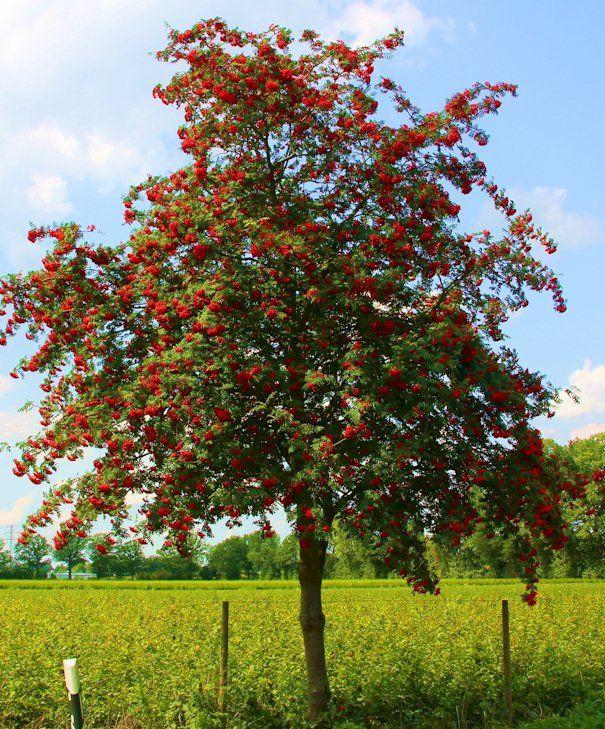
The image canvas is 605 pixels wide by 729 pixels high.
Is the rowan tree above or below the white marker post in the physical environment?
above

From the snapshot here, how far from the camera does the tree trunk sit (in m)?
12.5

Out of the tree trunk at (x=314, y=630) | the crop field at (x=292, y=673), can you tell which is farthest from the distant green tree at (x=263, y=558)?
the tree trunk at (x=314, y=630)

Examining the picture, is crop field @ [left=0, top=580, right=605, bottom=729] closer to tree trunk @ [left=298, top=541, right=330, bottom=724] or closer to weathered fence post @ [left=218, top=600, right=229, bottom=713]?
weathered fence post @ [left=218, top=600, right=229, bottom=713]

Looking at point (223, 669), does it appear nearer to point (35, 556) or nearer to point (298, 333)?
point (298, 333)

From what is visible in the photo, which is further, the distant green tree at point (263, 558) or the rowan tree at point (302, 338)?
the distant green tree at point (263, 558)

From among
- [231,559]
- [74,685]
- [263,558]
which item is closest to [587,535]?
[263,558]

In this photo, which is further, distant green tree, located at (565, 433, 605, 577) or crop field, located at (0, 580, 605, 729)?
distant green tree, located at (565, 433, 605, 577)

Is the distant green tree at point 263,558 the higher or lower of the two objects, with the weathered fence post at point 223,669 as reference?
lower

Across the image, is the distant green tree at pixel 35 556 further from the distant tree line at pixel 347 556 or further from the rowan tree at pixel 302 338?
the rowan tree at pixel 302 338

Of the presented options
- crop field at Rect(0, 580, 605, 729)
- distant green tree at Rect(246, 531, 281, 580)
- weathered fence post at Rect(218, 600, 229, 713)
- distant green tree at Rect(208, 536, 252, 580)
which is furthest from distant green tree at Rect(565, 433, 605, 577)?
weathered fence post at Rect(218, 600, 229, 713)

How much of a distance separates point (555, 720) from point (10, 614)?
69.7ft

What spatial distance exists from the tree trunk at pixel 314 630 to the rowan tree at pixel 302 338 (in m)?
0.04

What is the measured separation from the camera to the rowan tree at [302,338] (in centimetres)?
1052

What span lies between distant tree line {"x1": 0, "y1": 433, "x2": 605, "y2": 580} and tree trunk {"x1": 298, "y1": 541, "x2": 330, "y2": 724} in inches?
16.2
